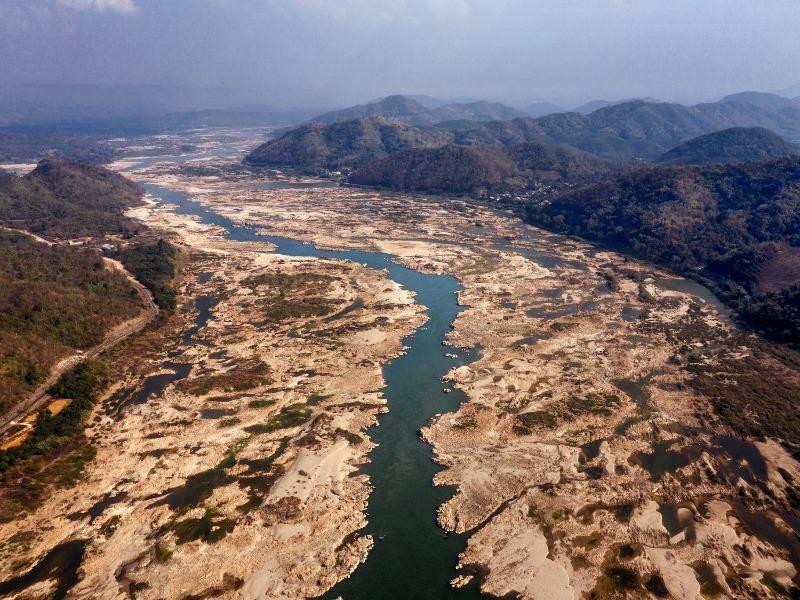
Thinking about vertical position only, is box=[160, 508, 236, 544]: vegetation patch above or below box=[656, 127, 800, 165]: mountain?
below

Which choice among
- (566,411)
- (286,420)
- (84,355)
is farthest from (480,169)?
(286,420)

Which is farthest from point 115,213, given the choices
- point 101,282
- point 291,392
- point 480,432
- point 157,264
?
point 480,432

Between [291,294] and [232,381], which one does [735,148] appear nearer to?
[291,294]

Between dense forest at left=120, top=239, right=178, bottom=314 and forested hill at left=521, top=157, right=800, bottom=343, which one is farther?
forested hill at left=521, top=157, right=800, bottom=343

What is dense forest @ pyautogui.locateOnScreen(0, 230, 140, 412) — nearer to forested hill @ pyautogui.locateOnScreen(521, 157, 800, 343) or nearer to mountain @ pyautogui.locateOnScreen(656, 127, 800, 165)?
forested hill @ pyautogui.locateOnScreen(521, 157, 800, 343)

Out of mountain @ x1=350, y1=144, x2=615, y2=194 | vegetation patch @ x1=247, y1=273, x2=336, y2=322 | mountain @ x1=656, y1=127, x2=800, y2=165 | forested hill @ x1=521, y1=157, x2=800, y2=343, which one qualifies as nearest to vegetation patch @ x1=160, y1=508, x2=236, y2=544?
vegetation patch @ x1=247, y1=273, x2=336, y2=322

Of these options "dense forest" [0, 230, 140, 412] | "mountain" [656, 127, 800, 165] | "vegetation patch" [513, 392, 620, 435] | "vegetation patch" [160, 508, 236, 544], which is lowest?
"vegetation patch" [160, 508, 236, 544]

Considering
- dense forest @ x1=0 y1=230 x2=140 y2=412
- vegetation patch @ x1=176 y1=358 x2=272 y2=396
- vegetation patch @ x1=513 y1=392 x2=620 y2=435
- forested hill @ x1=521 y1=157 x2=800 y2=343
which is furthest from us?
forested hill @ x1=521 y1=157 x2=800 y2=343
